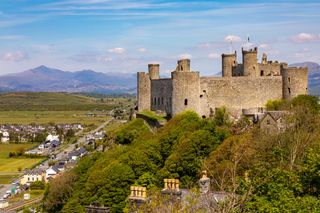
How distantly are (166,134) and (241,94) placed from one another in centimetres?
645

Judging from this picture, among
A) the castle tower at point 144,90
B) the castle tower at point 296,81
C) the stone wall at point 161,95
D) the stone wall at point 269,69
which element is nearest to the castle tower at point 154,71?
the castle tower at point 144,90

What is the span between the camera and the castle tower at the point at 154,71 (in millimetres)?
48303

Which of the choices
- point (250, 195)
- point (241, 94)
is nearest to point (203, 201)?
point (250, 195)

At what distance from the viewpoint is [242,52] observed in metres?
44.5

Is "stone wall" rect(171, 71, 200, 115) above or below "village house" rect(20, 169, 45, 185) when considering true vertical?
above

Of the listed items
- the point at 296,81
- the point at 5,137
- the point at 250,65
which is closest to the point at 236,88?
the point at 250,65

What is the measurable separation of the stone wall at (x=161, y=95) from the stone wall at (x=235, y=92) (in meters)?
2.63

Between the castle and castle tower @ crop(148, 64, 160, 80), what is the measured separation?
8.08 ft

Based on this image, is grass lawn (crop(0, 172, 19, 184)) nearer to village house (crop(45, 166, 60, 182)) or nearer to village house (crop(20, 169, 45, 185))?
village house (crop(20, 169, 45, 185))

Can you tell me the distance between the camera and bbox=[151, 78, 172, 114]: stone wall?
147 feet

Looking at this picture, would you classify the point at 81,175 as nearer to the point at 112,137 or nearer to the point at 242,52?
the point at 112,137

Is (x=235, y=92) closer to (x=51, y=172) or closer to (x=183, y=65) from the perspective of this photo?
(x=183, y=65)

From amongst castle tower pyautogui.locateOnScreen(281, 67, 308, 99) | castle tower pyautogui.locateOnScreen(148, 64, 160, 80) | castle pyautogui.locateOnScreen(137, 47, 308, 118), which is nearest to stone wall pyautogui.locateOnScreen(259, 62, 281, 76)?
castle pyautogui.locateOnScreen(137, 47, 308, 118)

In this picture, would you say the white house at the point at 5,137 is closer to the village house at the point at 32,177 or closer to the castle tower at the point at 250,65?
the village house at the point at 32,177
